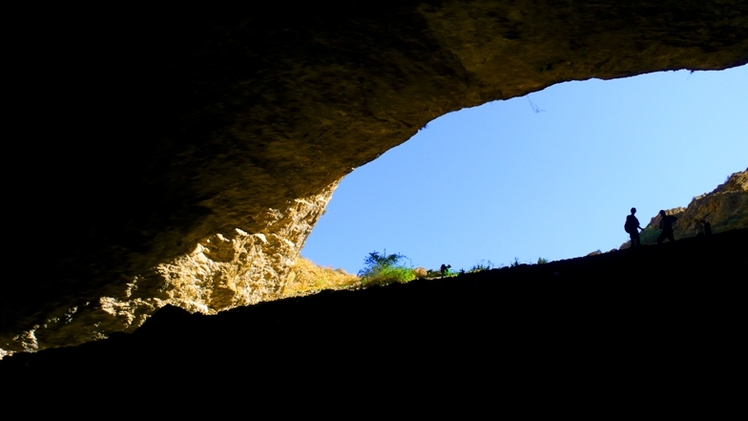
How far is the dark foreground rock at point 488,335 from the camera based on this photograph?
134cm

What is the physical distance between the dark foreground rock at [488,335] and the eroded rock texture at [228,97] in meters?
2.71

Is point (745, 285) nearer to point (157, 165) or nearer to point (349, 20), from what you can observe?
point (349, 20)

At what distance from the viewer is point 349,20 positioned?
3.91 metres

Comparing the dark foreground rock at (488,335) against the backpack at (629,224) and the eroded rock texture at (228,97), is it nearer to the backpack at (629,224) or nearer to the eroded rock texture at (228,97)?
the eroded rock texture at (228,97)

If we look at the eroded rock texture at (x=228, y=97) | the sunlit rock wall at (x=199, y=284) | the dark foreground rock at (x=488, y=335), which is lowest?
the dark foreground rock at (x=488, y=335)

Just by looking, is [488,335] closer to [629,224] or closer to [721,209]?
[629,224]

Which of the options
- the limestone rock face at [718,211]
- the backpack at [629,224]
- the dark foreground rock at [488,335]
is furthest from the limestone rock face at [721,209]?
the dark foreground rock at [488,335]

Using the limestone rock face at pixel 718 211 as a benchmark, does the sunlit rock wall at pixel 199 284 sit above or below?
below

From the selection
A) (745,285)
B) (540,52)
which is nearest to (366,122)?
(540,52)

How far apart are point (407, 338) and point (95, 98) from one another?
4210 mm

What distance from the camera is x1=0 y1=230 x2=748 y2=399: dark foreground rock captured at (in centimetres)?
134

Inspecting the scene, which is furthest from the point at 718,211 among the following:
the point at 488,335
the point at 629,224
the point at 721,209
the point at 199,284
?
the point at 488,335

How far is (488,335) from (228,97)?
3988 millimetres

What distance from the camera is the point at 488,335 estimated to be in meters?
1.63
